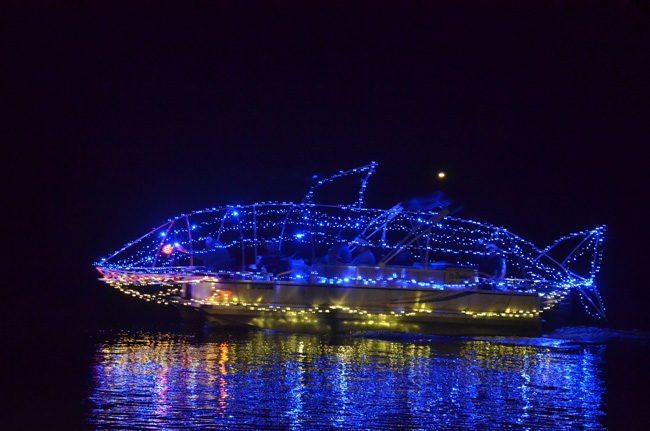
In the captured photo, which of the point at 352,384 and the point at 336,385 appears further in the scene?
the point at 352,384

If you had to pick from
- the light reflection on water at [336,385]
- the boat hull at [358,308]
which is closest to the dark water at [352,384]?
the light reflection on water at [336,385]

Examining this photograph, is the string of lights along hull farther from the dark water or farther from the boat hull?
the dark water

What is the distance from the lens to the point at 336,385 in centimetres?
1923

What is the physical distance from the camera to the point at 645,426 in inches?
657

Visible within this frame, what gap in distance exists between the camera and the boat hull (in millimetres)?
32094

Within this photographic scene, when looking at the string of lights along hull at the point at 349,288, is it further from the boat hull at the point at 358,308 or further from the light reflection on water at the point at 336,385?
the light reflection on water at the point at 336,385

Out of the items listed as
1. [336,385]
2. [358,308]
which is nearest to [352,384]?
[336,385]

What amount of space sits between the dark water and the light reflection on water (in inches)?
1.2

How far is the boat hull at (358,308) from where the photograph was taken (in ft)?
105

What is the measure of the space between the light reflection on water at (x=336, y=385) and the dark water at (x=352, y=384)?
3cm

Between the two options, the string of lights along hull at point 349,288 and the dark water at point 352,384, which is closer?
the dark water at point 352,384

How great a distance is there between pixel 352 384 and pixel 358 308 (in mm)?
12941

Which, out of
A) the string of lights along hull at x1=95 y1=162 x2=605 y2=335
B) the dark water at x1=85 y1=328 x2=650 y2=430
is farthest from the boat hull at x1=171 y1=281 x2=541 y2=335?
the dark water at x1=85 y1=328 x2=650 y2=430

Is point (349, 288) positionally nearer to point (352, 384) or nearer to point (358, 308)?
point (358, 308)
